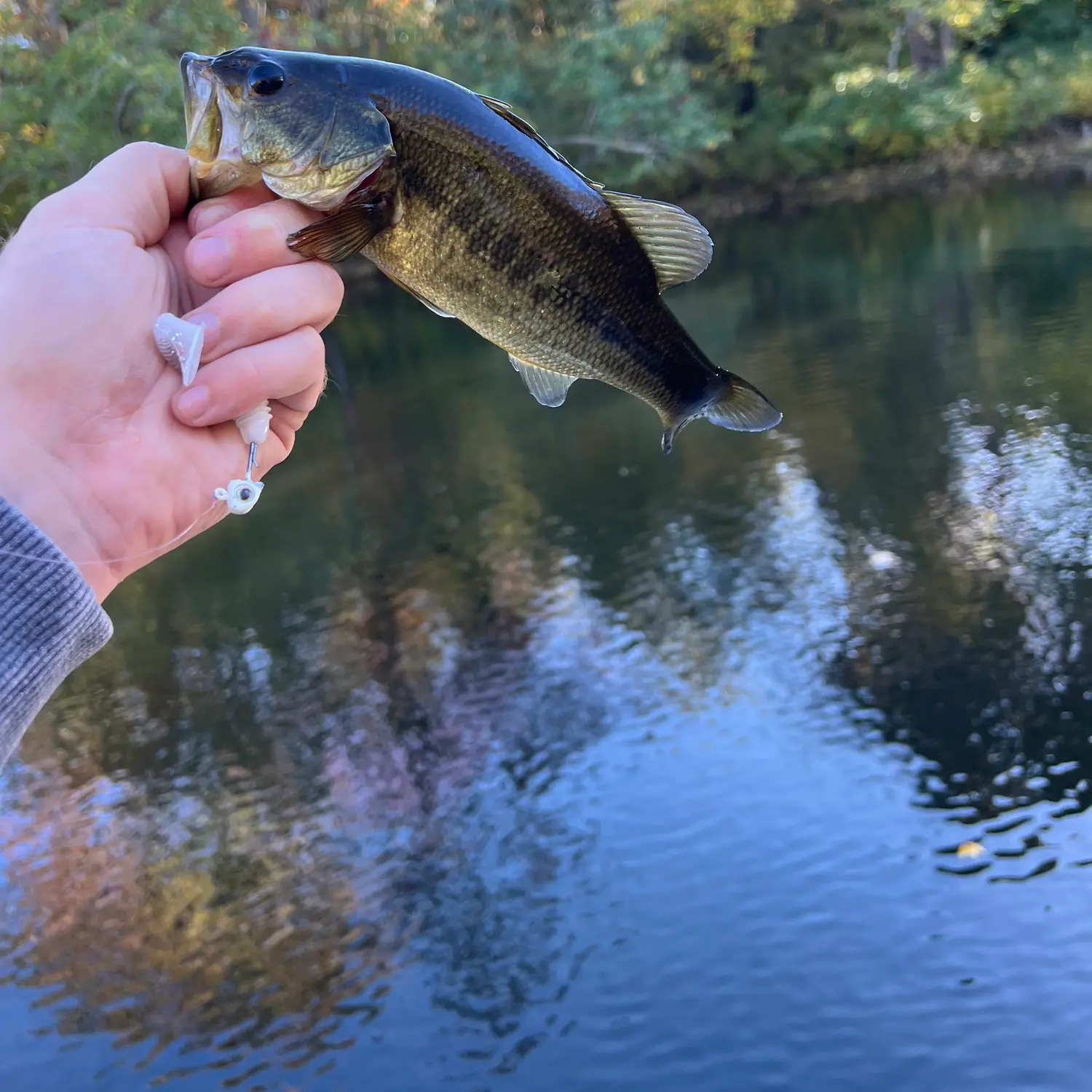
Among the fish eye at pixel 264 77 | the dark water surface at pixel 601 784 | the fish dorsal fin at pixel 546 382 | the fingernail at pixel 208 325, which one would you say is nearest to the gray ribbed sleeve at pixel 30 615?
the fingernail at pixel 208 325

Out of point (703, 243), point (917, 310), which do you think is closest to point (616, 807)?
point (703, 243)

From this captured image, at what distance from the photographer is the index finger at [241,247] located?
2.29 meters

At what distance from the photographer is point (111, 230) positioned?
2371 millimetres

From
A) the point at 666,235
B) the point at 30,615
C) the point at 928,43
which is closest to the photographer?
the point at 30,615

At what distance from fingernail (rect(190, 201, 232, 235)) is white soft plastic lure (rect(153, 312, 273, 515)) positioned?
205mm

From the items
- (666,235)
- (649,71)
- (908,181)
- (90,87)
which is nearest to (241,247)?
(666,235)

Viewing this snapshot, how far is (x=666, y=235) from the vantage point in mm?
2490

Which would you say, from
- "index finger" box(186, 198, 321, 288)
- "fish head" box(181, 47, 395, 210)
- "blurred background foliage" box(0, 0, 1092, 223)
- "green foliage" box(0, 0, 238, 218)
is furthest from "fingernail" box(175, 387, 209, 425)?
"blurred background foliage" box(0, 0, 1092, 223)

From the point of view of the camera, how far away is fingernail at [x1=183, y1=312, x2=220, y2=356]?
232 cm

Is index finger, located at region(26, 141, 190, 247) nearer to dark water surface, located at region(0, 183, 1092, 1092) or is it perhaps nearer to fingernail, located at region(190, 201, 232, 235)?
fingernail, located at region(190, 201, 232, 235)

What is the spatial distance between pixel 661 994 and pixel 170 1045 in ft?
14.0

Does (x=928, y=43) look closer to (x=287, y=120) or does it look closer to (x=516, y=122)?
(x=516, y=122)

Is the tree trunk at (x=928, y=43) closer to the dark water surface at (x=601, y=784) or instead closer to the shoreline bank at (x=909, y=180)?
the shoreline bank at (x=909, y=180)

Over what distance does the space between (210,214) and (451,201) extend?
0.52 metres
